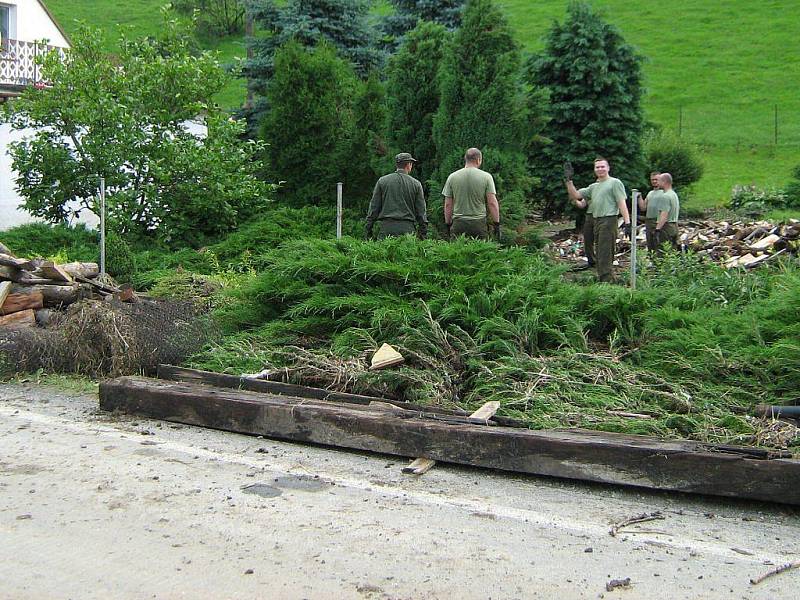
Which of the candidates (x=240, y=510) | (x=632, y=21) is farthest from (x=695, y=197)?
(x=632, y=21)

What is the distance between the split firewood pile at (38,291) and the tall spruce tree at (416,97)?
21.5 feet

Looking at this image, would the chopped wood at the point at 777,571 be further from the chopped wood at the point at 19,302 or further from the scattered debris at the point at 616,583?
the chopped wood at the point at 19,302

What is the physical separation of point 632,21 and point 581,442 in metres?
56.7

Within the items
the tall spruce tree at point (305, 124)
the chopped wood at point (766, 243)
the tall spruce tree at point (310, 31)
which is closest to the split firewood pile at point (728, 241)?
the chopped wood at point (766, 243)

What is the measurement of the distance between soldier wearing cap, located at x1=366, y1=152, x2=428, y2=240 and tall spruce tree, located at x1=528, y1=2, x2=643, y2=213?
9.59 metres

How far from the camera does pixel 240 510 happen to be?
5.01 m

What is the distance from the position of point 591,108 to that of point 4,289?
13.8 metres

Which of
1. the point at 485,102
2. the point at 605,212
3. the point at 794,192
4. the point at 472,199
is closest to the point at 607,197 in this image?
the point at 605,212

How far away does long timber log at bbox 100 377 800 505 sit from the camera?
5.07 metres

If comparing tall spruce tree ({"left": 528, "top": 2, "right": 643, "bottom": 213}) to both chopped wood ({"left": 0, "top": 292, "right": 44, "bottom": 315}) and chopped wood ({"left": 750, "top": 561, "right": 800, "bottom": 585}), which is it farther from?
chopped wood ({"left": 750, "top": 561, "right": 800, "bottom": 585})

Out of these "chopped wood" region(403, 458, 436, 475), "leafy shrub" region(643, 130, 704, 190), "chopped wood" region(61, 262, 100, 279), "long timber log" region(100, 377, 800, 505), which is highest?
"leafy shrub" region(643, 130, 704, 190)

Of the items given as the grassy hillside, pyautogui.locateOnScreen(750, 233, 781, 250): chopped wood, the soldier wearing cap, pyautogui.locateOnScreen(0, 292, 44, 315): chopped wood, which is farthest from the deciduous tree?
the grassy hillside

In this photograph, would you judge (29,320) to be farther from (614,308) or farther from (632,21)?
(632,21)

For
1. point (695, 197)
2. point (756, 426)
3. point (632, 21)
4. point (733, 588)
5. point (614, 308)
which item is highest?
point (632, 21)
